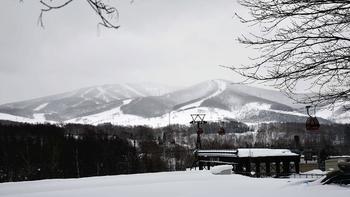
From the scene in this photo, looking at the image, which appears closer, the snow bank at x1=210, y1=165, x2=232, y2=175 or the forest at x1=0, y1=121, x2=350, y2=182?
the snow bank at x1=210, y1=165, x2=232, y2=175

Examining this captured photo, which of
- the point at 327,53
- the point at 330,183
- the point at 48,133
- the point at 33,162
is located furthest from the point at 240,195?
the point at 48,133

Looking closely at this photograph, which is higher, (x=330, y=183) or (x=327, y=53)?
(x=327, y=53)

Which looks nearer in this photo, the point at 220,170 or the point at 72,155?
the point at 220,170

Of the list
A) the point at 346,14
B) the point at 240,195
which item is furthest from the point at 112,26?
the point at 240,195

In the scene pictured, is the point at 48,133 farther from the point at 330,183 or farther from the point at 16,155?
the point at 330,183

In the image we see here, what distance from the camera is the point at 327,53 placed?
6758 mm

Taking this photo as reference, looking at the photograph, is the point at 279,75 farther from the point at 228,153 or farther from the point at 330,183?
the point at 228,153

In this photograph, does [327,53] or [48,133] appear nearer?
[327,53]

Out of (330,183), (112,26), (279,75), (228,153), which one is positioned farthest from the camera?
(228,153)

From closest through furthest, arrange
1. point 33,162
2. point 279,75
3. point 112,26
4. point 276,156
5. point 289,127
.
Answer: point 112,26, point 279,75, point 276,156, point 33,162, point 289,127

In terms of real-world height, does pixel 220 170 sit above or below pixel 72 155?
above

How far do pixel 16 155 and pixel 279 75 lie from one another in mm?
79551

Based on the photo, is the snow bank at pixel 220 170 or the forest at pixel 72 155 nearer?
the snow bank at pixel 220 170

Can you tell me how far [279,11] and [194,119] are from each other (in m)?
21.5
